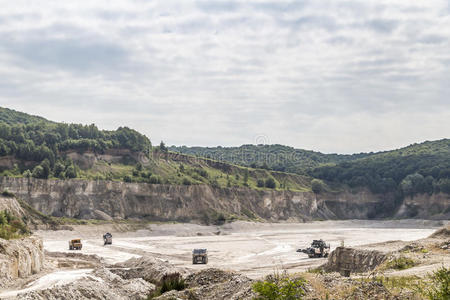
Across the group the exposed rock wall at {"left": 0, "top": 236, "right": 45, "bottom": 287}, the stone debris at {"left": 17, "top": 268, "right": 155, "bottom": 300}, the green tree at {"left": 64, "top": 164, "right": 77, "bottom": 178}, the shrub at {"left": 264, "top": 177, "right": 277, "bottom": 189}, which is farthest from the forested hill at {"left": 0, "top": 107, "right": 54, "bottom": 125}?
the stone debris at {"left": 17, "top": 268, "right": 155, "bottom": 300}

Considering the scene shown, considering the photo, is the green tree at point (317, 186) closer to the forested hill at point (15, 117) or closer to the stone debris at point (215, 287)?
the forested hill at point (15, 117)

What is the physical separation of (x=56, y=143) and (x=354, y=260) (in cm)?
9275

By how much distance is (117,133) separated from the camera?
13812 cm

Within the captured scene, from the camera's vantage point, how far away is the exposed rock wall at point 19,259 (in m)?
35.1

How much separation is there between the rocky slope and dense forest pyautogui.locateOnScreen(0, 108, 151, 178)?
5214mm

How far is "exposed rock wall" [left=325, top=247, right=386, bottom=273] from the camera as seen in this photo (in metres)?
37.7

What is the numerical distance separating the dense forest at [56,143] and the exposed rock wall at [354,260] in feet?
235

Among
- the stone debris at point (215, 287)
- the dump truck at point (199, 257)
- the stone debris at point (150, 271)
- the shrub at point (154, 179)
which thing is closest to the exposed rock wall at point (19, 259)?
the stone debris at point (150, 271)

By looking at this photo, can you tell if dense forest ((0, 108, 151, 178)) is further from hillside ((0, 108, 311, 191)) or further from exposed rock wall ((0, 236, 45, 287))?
exposed rock wall ((0, 236, 45, 287))

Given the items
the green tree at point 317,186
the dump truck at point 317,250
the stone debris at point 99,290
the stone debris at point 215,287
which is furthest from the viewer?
the green tree at point 317,186

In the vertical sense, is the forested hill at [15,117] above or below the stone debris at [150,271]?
above

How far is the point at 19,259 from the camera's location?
126 ft

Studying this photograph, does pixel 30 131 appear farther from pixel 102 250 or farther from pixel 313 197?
pixel 313 197

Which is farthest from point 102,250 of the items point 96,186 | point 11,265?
point 96,186
